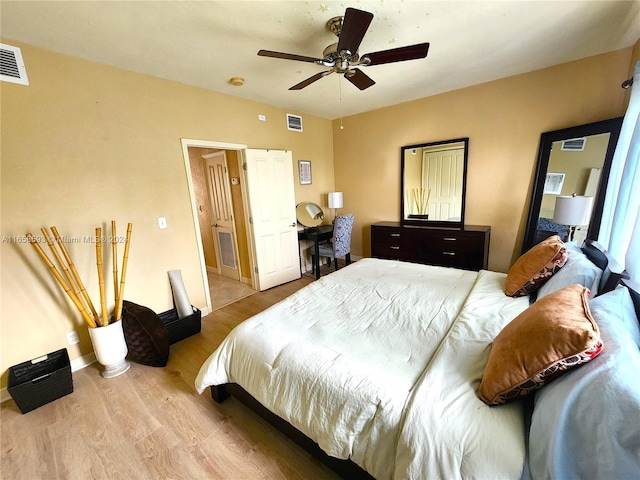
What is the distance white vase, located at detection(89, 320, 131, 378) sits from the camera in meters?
2.05

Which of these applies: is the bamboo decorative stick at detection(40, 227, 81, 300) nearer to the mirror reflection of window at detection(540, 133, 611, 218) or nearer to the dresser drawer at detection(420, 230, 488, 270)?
the dresser drawer at detection(420, 230, 488, 270)

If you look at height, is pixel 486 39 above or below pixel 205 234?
above

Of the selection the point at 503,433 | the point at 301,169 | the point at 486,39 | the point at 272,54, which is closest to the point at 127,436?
the point at 503,433

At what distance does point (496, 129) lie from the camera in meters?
3.15

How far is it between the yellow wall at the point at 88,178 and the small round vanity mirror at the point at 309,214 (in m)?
1.62

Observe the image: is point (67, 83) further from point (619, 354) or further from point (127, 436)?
point (619, 354)

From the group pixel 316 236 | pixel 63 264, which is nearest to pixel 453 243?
pixel 316 236

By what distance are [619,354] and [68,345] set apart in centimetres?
340

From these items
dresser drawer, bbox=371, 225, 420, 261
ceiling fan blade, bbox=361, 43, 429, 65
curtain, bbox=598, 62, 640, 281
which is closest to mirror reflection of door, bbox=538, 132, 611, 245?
curtain, bbox=598, 62, 640, 281

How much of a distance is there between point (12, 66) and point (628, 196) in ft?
14.2

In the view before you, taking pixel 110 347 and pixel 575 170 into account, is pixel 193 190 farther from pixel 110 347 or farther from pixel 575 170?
pixel 575 170

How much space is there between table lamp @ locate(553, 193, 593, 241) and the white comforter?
0.95 m

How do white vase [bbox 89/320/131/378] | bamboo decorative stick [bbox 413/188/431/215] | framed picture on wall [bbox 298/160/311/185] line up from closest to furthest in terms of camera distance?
1. white vase [bbox 89/320/131/378]
2. bamboo decorative stick [bbox 413/188/431/215]
3. framed picture on wall [bbox 298/160/311/185]

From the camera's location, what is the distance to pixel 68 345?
2205mm
